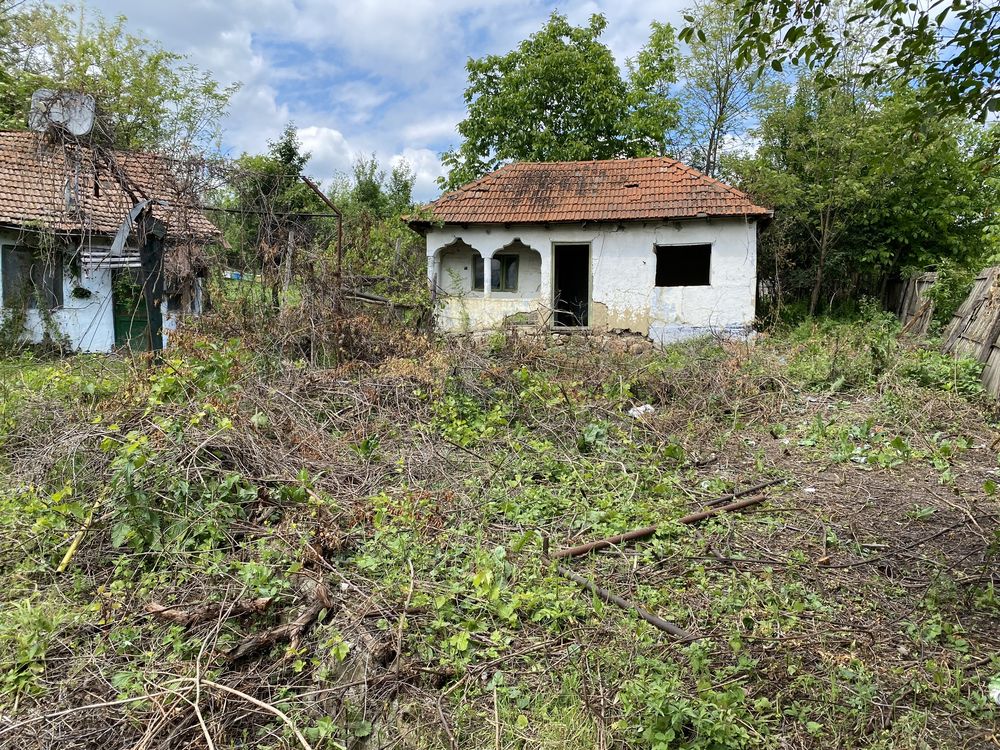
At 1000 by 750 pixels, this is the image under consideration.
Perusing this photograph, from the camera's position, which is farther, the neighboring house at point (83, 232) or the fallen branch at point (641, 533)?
the neighboring house at point (83, 232)

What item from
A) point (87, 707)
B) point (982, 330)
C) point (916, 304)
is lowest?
point (87, 707)

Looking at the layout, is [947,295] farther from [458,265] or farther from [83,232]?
[83,232]

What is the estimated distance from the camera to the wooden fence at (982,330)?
7300mm

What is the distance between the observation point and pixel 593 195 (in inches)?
571

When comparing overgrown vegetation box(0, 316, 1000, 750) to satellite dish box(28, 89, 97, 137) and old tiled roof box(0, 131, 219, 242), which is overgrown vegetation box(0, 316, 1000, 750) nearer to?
old tiled roof box(0, 131, 219, 242)

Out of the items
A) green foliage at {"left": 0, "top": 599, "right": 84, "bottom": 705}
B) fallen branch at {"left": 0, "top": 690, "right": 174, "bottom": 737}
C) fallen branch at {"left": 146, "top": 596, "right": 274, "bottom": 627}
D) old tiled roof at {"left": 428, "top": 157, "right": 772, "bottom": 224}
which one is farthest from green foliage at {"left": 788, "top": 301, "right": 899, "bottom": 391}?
green foliage at {"left": 0, "top": 599, "right": 84, "bottom": 705}

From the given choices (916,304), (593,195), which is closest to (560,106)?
(593,195)

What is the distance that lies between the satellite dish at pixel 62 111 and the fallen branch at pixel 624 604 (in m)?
6.63

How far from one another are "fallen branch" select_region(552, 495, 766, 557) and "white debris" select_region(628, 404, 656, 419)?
6.49 feet

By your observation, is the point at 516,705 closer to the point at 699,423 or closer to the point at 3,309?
the point at 699,423

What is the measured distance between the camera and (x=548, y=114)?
21.0 m

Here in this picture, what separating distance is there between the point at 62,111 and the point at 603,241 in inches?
409

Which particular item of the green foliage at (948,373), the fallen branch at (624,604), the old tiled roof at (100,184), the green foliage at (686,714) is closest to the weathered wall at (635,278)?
the green foliage at (948,373)

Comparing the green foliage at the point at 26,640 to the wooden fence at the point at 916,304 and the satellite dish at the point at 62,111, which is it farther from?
the wooden fence at the point at 916,304
